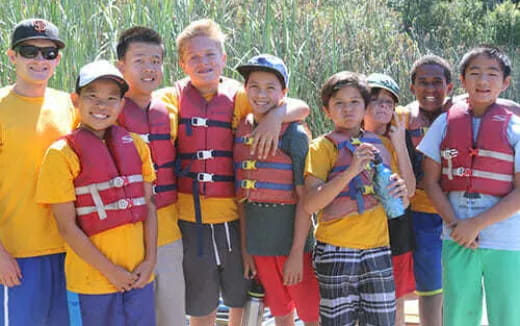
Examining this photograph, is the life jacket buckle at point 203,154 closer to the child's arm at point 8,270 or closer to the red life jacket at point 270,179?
the red life jacket at point 270,179

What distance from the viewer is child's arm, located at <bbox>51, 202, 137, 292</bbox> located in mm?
2521

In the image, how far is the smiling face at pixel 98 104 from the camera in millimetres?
2639

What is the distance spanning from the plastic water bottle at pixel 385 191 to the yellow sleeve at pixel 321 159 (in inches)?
8.8

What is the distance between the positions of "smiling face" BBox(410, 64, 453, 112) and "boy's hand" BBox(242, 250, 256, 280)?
4.76 ft

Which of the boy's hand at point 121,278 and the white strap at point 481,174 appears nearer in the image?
the boy's hand at point 121,278

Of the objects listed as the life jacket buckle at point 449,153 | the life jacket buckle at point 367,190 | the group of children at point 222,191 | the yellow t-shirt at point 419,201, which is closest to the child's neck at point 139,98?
the group of children at point 222,191

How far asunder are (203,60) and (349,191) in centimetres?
105

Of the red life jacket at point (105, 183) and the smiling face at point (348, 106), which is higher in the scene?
the smiling face at point (348, 106)

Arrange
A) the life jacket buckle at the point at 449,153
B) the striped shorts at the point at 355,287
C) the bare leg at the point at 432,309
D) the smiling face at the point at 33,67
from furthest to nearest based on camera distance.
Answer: the bare leg at the point at 432,309, the life jacket buckle at the point at 449,153, the striped shorts at the point at 355,287, the smiling face at the point at 33,67

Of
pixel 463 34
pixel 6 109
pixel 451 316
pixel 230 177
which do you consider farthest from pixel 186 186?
pixel 463 34

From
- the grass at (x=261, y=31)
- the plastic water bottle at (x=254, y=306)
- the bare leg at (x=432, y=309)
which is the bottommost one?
the bare leg at (x=432, y=309)

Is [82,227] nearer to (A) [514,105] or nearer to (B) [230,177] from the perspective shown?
(B) [230,177]

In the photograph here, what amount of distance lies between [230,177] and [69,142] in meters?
0.92

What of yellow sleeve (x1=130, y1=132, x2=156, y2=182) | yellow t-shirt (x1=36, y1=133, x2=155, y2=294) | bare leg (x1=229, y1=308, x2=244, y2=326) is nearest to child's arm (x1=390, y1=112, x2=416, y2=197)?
bare leg (x1=229, y1=308, x2=244, y2=326)
